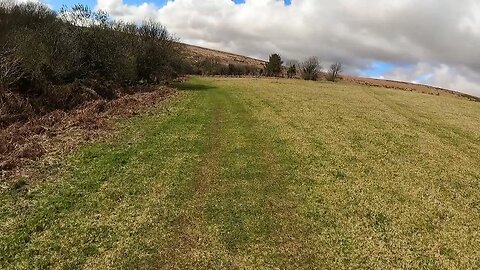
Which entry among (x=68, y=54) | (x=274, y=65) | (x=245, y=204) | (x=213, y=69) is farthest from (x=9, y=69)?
(x=274, y=65)

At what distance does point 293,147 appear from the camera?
2644 centimetres

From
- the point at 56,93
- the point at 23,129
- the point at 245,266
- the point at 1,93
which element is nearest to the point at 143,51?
the point at 56,93

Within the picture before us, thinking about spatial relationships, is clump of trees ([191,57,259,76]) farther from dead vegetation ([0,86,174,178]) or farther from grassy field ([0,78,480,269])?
grassy field ([0,78,480,269])

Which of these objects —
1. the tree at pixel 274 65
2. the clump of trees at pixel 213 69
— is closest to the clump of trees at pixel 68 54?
the clump of trees at pixel 213 69

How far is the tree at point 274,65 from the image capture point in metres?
148

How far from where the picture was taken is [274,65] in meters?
149

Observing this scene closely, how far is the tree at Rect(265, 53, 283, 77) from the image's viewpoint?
14750 centimetres

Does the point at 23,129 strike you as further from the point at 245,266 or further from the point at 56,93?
the point at 245,266

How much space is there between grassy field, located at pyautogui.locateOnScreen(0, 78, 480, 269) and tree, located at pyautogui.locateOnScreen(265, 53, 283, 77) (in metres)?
119

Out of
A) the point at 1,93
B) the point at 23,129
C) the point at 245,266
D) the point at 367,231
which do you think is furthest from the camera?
the point at 1,93

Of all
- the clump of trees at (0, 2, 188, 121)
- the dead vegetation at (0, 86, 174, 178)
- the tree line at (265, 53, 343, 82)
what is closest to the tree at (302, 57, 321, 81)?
the tree line at (265, 53, 343, 82)

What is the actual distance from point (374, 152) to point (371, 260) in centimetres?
1412

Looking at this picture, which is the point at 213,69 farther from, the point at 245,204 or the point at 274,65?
the point at 245,204

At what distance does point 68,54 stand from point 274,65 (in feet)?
352
